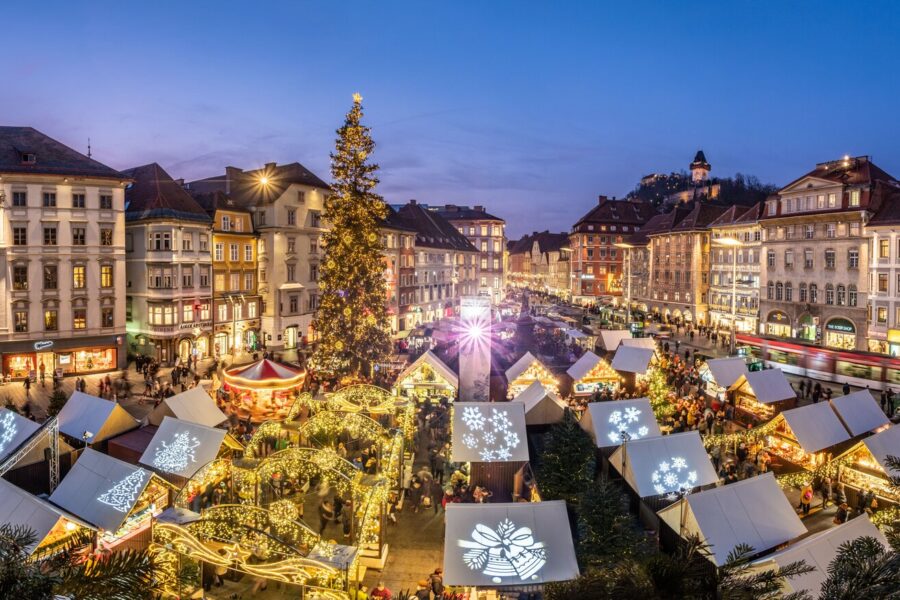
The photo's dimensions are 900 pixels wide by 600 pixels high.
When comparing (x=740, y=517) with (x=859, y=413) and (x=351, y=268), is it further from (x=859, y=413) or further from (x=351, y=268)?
(x=351, y=268)

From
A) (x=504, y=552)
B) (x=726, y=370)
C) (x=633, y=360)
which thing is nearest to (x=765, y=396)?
(x=726, y=370)

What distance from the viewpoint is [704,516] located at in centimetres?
1105

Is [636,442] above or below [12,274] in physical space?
below

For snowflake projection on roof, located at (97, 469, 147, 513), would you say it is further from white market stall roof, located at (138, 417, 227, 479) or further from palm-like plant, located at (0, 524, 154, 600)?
palm-like plant, located at (0, 524, 154, 600)

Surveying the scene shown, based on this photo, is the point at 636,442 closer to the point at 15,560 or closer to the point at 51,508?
the point at 51,508

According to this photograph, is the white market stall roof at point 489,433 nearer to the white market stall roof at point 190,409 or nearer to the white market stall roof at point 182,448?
the white market stall roof at point 182,448

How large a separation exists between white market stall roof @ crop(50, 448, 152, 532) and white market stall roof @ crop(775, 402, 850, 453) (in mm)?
17855

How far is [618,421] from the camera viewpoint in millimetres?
17875

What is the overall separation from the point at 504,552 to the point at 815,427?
1250cm

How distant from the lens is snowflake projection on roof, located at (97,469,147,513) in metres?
11.4

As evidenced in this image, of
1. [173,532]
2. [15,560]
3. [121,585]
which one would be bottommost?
[173,532]

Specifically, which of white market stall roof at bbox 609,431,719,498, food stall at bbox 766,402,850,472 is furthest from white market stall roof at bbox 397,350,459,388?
food stall at bbox 766,402,850,472

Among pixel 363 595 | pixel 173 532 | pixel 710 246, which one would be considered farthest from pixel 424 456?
pixel 710 246

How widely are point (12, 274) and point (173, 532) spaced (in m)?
28.4
